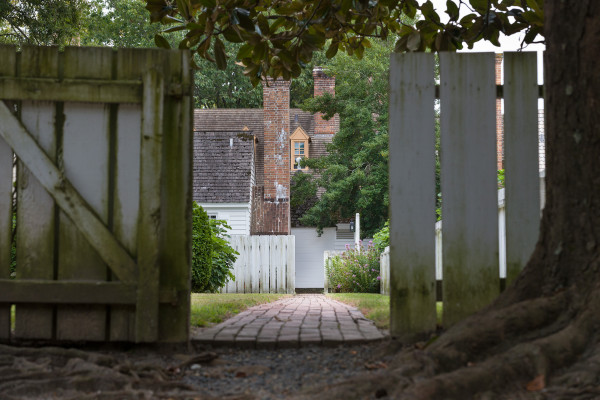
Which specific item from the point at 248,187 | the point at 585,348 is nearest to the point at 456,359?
the point at 585,348

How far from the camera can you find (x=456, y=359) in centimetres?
282

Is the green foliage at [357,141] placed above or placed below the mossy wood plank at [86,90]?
above

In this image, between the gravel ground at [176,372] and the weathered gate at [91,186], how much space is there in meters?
0.40

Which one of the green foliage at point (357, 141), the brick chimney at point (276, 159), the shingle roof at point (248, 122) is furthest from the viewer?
the shingle roof at point (248, 122)

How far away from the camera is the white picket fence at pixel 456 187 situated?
4043 mm

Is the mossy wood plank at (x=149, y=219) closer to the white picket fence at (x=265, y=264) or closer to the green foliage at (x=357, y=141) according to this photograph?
the white picket fence at (x=265, y=264)

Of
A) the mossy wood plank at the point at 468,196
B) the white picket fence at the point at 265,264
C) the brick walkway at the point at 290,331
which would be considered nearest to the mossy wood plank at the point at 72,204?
the brick walkway at the point at 290,331

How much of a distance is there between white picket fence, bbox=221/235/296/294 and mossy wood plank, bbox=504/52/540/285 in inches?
594

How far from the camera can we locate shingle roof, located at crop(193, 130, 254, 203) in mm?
24156

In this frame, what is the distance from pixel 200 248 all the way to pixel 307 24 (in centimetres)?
660

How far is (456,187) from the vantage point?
160 inches

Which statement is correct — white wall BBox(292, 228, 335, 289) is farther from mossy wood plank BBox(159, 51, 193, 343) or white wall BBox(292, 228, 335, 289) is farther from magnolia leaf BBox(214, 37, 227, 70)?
mossy wood plank BBox(159, 51, 193, 343)

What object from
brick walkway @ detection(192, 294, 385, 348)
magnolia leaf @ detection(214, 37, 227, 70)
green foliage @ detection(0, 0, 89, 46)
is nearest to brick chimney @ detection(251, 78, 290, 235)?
green foliage @ detection(0, 0, 89, 46)

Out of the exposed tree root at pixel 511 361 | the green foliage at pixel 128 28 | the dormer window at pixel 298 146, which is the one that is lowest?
the exposed tree root at pixel 511 361
